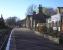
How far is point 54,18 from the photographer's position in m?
60.4

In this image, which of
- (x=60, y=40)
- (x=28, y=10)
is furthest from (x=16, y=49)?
(x=28, y=10)

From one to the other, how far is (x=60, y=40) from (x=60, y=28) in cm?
2791

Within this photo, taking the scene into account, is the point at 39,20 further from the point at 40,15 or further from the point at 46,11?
the point at 46,11

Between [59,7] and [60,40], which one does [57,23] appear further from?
[60,40]

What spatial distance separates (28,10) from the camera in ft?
488

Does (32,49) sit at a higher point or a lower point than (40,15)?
lower

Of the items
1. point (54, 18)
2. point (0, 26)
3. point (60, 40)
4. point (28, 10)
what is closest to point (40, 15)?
point (0, 26)

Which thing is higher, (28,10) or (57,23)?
(28,10)

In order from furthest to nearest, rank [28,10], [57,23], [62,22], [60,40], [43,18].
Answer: [28,10] < [43,18] < [57,23] < [62,22] < [60,40]

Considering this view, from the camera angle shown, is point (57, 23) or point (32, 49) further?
point (57, 23)

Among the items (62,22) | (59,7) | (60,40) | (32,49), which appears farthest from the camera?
(59,7)

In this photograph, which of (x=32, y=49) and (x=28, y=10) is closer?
(x=32, y=49)

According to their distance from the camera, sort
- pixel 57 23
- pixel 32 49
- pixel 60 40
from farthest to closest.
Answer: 1. pixel 57 23
2. pixel 60 40
3. pixel 32 49

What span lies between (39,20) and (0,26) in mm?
17745
